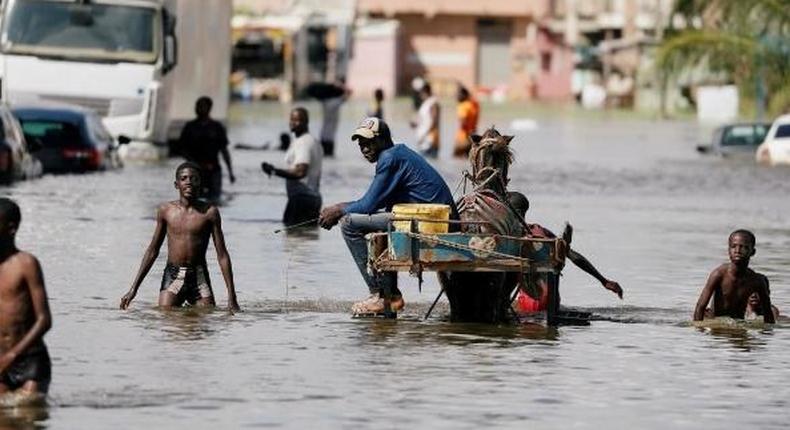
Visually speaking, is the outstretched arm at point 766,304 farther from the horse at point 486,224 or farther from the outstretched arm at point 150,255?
the outstretched arm at point 150,255

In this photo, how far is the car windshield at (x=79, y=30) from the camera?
136 feet

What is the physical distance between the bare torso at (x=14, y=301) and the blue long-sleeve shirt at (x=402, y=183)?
5232 mm

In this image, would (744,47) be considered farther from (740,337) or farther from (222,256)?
(222,256)

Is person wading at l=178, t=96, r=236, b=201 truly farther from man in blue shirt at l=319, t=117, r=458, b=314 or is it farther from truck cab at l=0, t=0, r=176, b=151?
truck cab at l=0, t=0, r=176, b=151

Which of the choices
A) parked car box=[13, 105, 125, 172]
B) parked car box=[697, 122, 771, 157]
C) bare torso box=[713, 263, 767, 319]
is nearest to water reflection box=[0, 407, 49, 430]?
bare torso box=[713, 263, 767, 319]

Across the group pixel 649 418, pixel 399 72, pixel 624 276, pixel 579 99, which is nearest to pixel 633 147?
pixel 624 276

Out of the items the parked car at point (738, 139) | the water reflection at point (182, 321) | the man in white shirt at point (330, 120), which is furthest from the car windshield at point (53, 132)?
the water reflection at point (182, 321)

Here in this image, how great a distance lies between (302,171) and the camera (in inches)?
1021

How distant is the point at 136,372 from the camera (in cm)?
1432

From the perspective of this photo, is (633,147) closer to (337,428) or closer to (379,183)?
(379,183)

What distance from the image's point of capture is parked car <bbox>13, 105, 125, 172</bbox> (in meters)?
40.1

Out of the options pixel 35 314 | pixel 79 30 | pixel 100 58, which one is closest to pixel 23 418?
pixel 35 314

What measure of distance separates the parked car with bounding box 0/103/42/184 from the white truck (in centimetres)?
439

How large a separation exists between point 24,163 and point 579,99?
91257 mm
